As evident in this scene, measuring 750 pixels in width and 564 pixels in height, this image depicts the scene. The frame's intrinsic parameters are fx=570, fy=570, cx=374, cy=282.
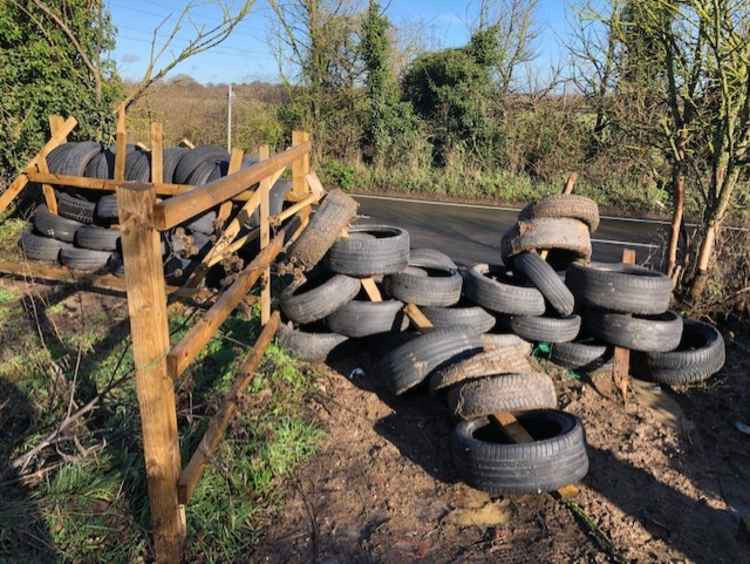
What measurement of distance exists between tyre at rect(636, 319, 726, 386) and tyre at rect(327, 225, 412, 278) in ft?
8.07

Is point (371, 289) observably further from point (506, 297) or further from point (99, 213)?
point (99, 213)

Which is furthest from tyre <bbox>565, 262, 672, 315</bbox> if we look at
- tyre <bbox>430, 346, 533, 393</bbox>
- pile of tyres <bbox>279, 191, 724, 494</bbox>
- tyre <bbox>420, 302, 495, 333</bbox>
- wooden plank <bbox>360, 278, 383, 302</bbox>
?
wooden plank <bbox>360, 278, 383, 302</bbox>

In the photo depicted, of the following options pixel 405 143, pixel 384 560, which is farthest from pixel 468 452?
pixel 405 143

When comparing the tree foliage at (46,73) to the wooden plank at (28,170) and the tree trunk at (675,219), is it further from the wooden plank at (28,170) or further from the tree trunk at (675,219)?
the tree trunk at (675,219)

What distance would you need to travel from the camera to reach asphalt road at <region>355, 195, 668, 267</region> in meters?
8.99

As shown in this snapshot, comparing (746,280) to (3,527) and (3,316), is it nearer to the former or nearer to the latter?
(3,527)

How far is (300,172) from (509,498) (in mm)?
3979

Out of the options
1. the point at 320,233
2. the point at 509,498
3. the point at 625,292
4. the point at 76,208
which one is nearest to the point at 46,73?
the point at 76,208

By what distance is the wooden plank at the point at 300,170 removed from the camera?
5824 mm

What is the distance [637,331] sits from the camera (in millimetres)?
5008

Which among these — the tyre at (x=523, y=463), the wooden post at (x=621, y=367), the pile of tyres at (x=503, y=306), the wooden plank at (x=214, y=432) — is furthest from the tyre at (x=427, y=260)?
the tyre at (x=523, y=463)

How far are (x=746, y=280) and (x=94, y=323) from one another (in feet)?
22.9

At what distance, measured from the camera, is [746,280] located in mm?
6246

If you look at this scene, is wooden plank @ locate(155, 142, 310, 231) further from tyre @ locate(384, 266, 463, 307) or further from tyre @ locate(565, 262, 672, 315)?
tyre @ locate(565, 262, 672, 315)
